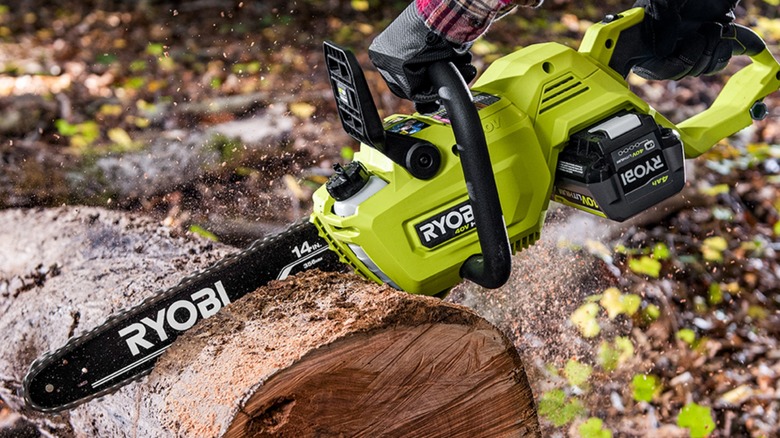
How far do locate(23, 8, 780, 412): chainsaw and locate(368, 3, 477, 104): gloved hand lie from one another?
0.04 metres

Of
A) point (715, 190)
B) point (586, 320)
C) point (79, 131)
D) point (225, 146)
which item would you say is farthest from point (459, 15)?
point (79, 131)

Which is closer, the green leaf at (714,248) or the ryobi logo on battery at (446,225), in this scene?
the ryobi logo on battery at (446,225)

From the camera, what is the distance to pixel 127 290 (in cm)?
245

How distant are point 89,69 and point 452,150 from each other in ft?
11.5

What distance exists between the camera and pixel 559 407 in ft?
9.71

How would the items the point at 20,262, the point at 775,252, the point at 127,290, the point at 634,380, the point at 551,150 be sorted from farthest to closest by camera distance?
the point at 775,252, the point at 634,380, the point at 20,262, the point at 127,290, the point at 551,150

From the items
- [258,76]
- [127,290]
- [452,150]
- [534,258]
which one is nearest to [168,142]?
[258,76]

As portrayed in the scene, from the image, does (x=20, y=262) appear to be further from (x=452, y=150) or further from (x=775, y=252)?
(x=775, y=252)

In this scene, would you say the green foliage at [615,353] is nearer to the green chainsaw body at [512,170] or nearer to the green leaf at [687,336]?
the green leaf at [687,336]

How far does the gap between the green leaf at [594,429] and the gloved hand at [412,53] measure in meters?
1.60

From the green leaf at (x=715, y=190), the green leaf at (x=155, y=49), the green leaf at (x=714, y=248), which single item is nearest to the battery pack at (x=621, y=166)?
the green leaf at (x=714, y=248)

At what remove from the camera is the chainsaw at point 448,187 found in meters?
1.95

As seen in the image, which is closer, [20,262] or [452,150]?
[452,150]

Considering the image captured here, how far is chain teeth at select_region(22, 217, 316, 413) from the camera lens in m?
2.06
